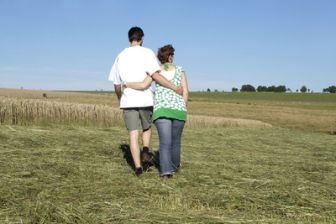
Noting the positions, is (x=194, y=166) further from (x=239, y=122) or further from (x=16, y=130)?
(x=239, y=122)

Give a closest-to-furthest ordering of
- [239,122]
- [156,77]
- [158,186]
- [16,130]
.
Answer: [158,186] → [156,77] → [16,130] → [239,122]

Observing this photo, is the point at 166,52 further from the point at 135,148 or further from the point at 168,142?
the point at 135,148

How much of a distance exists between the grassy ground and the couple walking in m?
0.55

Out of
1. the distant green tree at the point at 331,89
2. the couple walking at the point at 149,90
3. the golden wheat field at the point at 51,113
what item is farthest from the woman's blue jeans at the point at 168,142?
the distant green tree at the point at 331,89

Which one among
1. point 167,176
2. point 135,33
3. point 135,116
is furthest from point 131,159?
point 135,33

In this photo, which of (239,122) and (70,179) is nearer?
(70,179)

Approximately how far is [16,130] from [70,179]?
4.87m

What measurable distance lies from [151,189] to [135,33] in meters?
2.08

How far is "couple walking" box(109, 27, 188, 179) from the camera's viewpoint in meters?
5.86

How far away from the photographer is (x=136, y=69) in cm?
592

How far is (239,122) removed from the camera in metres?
25.3

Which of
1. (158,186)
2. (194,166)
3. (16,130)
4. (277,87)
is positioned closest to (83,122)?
(16,130)

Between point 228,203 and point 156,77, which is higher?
point 156,77

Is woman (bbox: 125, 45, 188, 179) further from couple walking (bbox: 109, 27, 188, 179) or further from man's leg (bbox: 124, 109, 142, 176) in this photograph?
man's leg (bbox: 124, 109, 142, 176)
